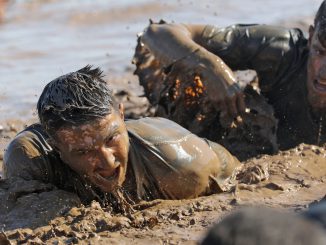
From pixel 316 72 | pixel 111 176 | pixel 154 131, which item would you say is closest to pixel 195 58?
pixel 316 72

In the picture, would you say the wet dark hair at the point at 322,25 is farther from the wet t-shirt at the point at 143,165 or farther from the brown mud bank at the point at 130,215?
the wet t-shirt at the point at 143,165

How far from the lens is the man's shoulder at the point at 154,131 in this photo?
4.55 metres

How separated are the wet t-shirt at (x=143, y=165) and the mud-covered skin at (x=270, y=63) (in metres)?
1.10

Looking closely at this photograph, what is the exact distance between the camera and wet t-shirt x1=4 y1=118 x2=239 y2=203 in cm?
446

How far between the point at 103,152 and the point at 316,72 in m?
1.95

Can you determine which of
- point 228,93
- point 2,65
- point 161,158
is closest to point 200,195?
point 161,158

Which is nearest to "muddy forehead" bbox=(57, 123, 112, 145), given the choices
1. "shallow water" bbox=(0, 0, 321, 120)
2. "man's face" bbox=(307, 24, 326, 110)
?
"man's face" bbox=(307, 24, 326, 110)

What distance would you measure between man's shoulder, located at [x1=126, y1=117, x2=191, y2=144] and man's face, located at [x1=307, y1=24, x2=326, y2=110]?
1211 millimetres

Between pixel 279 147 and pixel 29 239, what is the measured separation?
88.1 inches

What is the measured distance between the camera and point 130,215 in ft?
14.0

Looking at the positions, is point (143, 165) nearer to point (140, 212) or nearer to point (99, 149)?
point (140, 212)

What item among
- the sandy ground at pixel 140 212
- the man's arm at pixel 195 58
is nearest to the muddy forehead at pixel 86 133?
the sandy ground at pixel 140 212

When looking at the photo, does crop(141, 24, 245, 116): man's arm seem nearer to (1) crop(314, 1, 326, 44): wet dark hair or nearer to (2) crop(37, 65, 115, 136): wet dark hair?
(1) crop(314, 1, 326, 44): wet dark hair

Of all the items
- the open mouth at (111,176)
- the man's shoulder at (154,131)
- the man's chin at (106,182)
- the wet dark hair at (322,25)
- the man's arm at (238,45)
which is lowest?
the man's chin at (106,182)
